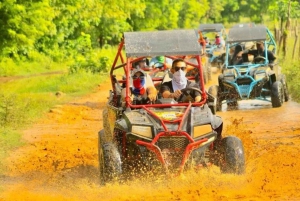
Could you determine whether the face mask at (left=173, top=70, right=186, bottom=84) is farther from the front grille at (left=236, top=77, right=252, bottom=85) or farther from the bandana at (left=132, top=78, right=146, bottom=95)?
the front grille at (left=236, top=77, right=252, bottom=85)

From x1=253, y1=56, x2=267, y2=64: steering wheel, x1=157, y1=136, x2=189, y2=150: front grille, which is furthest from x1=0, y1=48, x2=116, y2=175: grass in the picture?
x1=253, y1=56, x2=267, y2=64: steering wheel

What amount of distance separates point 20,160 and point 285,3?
18.4 metres

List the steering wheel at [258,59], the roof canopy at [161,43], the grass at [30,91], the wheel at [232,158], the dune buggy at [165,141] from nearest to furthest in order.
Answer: the dune buggy at [165,141] < the wheel at [232,158] < the roof canopy at [161,43] < the grass at [30,91] < the steering wheel at [258,59]

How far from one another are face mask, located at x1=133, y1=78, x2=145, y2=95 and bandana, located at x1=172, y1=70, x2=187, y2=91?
0.42 metres

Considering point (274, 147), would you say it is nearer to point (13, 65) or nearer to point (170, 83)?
point (170, 83)

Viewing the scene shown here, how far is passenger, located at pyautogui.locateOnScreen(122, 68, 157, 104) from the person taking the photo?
30.9ft

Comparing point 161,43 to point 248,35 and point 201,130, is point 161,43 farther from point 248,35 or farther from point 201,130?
point 248,35

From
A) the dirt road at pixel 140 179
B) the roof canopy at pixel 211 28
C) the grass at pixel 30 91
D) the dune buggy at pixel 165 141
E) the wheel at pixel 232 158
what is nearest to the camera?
the dirt road at pixel 140 179

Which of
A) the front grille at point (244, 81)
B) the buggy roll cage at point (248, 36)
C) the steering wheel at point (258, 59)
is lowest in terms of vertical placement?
the front grille at point (244, 81)

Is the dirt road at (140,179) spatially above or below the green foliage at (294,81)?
above

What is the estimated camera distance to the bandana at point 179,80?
31.6ft

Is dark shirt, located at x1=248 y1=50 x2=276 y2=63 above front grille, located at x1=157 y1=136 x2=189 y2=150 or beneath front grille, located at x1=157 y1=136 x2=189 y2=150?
beneath

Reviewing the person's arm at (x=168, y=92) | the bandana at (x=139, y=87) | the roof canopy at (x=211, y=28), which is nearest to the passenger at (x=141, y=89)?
the bandana at (x=139, y=87)

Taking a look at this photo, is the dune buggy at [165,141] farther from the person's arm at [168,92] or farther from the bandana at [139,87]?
the bandana at [139,87]
